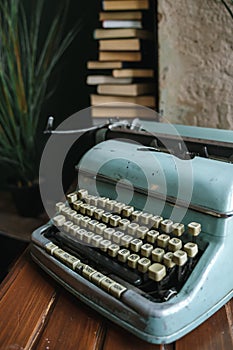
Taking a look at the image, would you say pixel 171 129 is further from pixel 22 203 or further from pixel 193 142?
pixel 22 203

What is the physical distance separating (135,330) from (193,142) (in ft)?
1.63

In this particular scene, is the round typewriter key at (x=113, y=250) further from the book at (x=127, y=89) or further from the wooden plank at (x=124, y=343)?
the book at (x=127, y=89)

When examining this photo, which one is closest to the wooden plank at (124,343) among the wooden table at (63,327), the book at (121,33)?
the wooden table at (63,327)

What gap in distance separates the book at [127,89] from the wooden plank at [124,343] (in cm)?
93

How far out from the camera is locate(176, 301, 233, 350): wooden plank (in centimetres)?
66

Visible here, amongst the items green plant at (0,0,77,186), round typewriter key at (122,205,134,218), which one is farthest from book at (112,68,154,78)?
round typewriter key at (122,205,134,218)

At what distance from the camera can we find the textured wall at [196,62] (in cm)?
121

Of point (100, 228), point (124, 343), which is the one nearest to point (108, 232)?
point (100, 228)

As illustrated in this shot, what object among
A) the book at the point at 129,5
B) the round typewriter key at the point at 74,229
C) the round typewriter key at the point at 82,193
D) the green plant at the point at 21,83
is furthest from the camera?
the green plant at the point at 21,83

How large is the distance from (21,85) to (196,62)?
2.41ft

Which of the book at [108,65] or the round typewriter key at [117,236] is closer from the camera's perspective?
the round typewriter key at [117,236]

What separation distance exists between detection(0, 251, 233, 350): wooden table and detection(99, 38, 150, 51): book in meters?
0.90

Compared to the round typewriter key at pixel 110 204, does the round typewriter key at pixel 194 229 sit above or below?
above

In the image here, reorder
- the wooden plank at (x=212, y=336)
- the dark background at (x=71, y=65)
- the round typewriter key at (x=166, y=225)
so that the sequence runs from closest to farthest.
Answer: the wooden plank at (x=212, y=336), the round typewriter key at (x=166, y=225), the dark background at (x=71, y=65)
